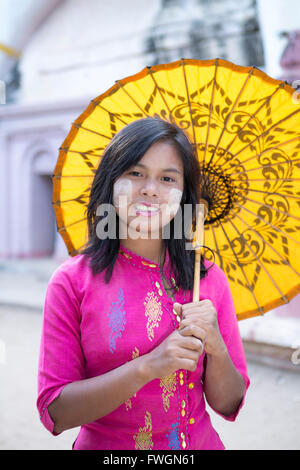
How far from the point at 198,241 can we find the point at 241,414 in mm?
1917

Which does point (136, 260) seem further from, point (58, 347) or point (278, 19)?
point (278, 19)

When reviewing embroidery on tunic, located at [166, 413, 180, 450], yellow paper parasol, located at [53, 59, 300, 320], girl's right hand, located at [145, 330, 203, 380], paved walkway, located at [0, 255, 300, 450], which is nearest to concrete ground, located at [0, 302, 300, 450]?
paved walkway, located at [0, 255, 300, 450]

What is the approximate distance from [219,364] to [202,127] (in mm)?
709

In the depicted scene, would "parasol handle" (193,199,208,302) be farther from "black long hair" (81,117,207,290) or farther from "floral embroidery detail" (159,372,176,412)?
"floral embroidery detail" (159,372,176,412)

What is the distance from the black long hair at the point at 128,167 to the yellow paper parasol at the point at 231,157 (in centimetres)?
16

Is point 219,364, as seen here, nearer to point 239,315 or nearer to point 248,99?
point 239,315

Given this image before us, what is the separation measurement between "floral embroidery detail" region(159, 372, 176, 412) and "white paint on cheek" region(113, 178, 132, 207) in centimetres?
45

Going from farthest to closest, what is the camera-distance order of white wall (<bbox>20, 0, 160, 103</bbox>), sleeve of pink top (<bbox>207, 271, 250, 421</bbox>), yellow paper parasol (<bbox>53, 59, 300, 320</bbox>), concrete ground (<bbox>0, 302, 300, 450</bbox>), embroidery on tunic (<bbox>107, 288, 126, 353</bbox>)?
white wall (<bbox>20, 0, 160, 103</bbox>) → concrete ground (<bbox>0, 302, 300, 450</bbox>) → yellow paper parasol (<bbox>53, 59, 300, 320</bbox>) → sleeve of pink top (<bbox>207, 271, 250, 421</bbox>) → embroidery on tunic (<bbox>107, 288, 126, 353</bbox>)

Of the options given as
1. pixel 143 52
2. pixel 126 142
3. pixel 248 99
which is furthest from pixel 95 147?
pixel 143 52

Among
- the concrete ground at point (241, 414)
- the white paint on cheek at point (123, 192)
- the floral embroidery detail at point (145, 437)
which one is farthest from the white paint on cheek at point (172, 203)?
the concrete ground at point (241, 414)

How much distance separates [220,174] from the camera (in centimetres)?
134

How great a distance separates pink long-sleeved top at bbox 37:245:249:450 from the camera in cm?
101

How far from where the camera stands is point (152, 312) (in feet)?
3.54

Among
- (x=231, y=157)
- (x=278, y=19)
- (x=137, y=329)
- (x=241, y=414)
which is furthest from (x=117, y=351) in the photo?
(x=278, y=19)
